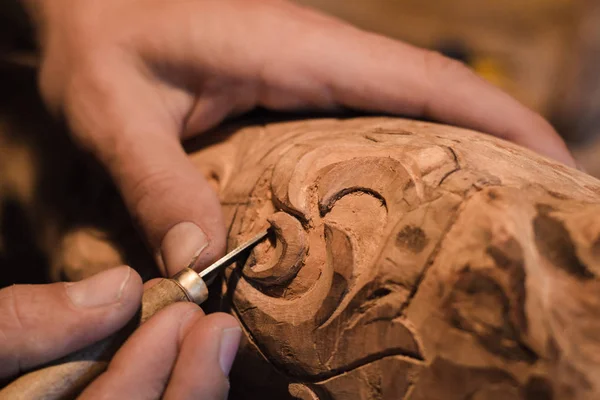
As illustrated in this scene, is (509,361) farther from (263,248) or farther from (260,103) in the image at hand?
(260,103)

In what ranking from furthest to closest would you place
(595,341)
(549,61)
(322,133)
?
(549,61) < (322,133) < (595,341)

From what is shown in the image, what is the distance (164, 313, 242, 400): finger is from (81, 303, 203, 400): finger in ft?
0.05

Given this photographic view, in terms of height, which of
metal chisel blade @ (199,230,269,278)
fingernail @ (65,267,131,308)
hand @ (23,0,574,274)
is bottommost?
fingernail @ (65,267,131,308)

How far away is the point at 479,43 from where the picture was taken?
2.74m

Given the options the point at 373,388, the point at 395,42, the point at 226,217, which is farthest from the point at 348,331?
the point at 395,42

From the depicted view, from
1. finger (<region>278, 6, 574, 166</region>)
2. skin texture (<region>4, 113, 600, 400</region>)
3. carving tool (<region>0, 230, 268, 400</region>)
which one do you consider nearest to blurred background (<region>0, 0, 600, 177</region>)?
finger (<region>278, 6, 574, 166</region>)

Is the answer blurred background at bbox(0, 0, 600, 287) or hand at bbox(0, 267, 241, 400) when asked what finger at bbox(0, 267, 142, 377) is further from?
blurred background at bbox(0, 0, 600, 287)

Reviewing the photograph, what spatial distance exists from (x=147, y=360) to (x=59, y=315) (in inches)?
4.9

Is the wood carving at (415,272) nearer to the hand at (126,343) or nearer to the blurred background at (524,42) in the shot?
the hand at (126,343)

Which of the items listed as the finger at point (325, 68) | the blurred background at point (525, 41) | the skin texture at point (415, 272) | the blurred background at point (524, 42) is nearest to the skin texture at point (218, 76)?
the finger at point (325, 68)

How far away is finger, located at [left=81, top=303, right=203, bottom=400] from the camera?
68cm

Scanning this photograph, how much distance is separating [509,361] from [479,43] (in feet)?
7.95

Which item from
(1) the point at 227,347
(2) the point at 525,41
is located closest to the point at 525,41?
(2) the point at 525,41

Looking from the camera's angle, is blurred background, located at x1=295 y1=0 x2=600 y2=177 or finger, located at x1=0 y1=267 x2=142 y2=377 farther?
blurred background, located at x1=295 y1=0 x2=600 y2=177
